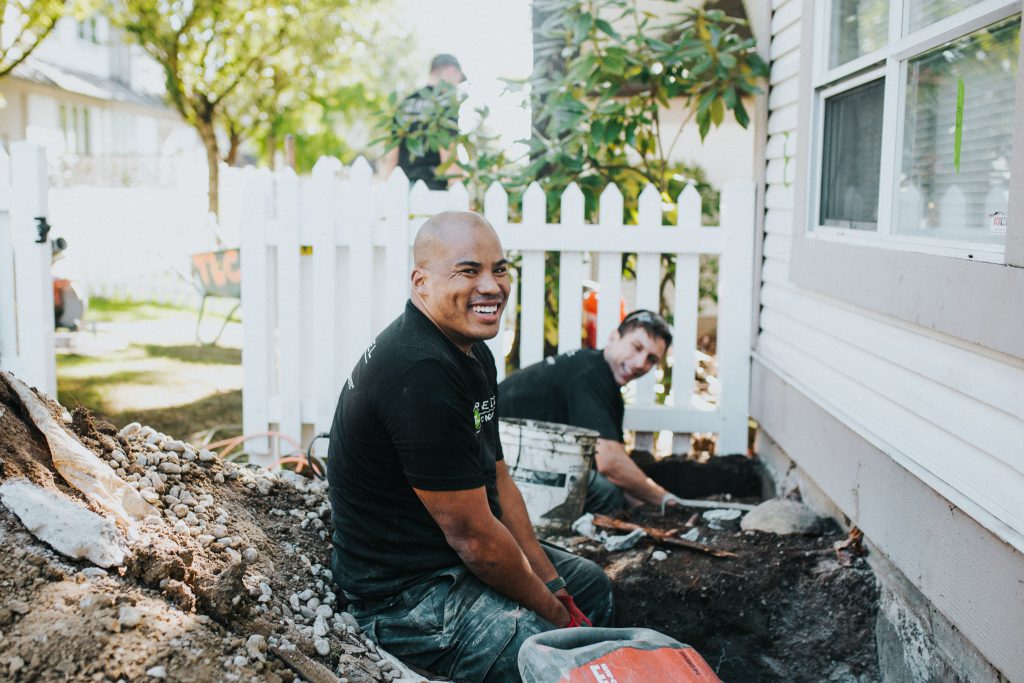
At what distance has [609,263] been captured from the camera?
5.62 meters

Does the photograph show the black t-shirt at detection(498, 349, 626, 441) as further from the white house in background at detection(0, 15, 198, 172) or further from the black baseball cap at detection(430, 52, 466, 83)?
the white house in background at detection(0, 15, 198, 172)

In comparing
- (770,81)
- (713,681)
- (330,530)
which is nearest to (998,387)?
(713,681)

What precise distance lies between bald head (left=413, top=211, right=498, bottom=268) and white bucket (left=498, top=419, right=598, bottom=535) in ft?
4.87

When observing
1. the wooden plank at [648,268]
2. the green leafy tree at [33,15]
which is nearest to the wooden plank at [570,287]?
the wooden plank at [648,268]

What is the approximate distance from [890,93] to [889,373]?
43.7 inches

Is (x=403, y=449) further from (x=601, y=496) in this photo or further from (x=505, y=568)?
(x=601, y=496)

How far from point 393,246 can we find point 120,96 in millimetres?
28609

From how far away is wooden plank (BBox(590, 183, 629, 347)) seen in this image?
5500 millimetres

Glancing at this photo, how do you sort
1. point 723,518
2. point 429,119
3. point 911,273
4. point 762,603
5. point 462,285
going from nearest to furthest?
1. point 462,285
2. point 911,273
3. point 762,603
4. point 723,518
5. point 429,119

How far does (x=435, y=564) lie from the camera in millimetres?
2910

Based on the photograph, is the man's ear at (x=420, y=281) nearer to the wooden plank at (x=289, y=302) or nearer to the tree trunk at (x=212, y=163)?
the wooden plank at (x=289, y=302)

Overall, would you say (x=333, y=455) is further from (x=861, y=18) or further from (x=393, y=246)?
(x=861, y=18)

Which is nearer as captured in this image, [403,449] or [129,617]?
[129,617]

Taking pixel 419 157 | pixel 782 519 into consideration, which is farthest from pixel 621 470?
pixel 419 157
